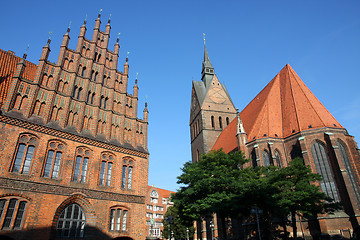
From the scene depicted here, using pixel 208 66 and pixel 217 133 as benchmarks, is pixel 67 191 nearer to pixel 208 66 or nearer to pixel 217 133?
pixel 217 133

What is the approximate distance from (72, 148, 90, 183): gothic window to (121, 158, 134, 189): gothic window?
280 centimetres

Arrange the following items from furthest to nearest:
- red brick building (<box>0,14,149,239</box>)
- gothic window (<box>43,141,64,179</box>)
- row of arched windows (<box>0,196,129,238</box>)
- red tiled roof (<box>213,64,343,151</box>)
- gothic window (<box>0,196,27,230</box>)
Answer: red tiled roof (<box>213,64,343,151</box>)
gothic window (<box>43,141,64,179</box>)
red brick building (<box>0,14,149,239</box>)
row of arched windows (<box>0,196,129,238</box>)
gothic window (<box>0,196,27,230</box>)

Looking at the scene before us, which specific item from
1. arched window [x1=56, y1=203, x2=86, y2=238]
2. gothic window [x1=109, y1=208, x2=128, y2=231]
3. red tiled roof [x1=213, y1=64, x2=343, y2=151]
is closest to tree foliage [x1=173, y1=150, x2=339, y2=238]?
gothic window [x1=109, y1=208, x2=128, y2=231]

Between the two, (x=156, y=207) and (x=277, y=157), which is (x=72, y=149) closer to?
(x=277, y=157)

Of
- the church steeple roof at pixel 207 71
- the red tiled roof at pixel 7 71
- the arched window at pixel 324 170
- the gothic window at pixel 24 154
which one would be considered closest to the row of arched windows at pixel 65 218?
the gothic window at pixel 24 154

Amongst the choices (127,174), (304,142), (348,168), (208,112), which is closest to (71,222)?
(127,174)

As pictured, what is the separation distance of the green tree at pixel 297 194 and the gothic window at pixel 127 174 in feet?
32.2

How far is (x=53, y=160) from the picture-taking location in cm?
1420

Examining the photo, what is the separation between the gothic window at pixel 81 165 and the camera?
1492cm

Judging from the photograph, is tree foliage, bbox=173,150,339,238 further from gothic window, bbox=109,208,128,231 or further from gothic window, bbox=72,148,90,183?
gothic window, bbox=72,148,90,183

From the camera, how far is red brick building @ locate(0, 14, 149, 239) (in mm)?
12578

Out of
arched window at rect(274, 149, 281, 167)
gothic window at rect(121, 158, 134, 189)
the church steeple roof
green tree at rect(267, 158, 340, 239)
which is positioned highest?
the church steeple roof

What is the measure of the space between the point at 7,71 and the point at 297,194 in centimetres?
2105

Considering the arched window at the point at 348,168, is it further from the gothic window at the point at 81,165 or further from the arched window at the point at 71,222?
the gothic window at the point at 81,165
